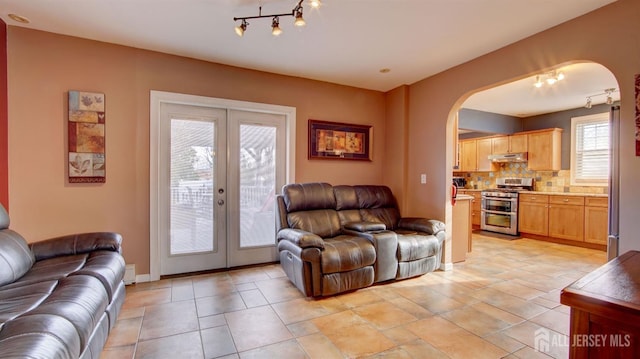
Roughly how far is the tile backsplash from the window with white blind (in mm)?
107

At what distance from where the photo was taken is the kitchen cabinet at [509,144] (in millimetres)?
6000

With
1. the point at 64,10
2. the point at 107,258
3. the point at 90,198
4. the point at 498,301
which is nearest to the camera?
the point at 107,258

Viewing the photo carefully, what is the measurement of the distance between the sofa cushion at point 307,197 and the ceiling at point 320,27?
1.51 m

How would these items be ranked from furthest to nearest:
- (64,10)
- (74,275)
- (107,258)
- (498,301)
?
1. (498,301)
2. (64,10)
3. (107,258)
4. (74,275)

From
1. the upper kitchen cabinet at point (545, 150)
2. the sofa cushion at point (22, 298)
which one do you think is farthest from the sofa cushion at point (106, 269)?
the upper kitchen cabinet at point (545, 150)

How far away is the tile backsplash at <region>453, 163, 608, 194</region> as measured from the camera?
5.49 m

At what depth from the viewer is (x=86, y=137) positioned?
290cm

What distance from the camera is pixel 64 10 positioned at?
240 centimetres

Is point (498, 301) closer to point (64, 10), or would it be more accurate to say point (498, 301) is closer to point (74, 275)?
point (74, 275)

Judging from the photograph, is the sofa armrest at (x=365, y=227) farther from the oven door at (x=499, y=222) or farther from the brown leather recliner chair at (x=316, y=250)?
the oven door at (x=499, y=222)

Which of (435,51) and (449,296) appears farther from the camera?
(435,51)

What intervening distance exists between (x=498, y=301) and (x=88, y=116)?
437cm

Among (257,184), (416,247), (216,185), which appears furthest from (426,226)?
(216,185)

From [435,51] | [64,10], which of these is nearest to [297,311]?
[435,51]
